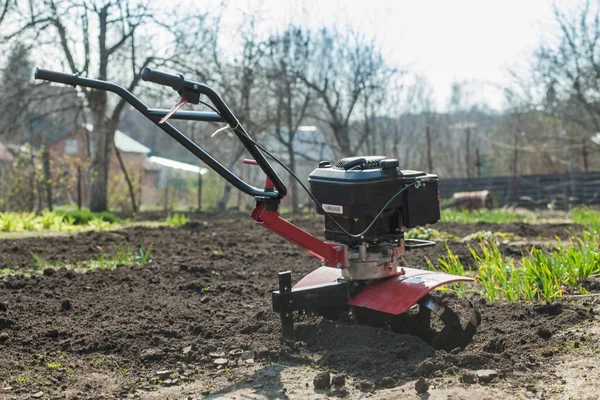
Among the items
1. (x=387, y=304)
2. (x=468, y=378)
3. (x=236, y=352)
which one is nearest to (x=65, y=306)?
(x=236, y=352)

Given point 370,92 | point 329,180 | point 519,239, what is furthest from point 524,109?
point 329,180

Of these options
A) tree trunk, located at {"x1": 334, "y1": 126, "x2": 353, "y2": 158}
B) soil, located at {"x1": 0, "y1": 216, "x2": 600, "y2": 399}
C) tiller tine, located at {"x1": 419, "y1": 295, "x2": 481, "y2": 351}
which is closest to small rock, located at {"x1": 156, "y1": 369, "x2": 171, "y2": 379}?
soil, located at {"x1": 0, "y1": 216, "x2": 600, "y2": 399}

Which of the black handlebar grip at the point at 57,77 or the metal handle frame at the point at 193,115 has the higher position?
the black handlebar grip at the point at 57,77

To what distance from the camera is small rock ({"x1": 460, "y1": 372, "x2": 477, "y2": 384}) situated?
3536mm

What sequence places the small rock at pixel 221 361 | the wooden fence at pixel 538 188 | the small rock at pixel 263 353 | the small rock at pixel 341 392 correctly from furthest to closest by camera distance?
1. the wooden fence at pixel 538 188
2. the small rock at pixel 263 353
3. the small rock at pixel 221 361
4. the small rock at pixel 341 392

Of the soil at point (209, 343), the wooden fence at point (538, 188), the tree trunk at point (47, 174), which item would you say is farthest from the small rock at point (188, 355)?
the wooden fence at point (538, 188)

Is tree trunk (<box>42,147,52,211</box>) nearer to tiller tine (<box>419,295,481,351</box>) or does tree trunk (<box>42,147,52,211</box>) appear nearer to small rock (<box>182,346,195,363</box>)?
small rock (<box>182,346,195,363</box>)

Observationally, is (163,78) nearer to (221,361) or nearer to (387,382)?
(221,361)

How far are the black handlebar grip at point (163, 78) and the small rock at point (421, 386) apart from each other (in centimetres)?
204

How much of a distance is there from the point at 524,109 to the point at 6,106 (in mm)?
19482

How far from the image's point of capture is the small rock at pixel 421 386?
3373mm

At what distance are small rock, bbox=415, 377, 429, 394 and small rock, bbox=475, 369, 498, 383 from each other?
0.34 meters

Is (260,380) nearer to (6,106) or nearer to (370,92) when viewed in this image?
(6,106)

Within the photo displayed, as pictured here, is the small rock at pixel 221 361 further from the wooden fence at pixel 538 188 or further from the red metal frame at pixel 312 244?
the wooden fence at pixel 538 188
